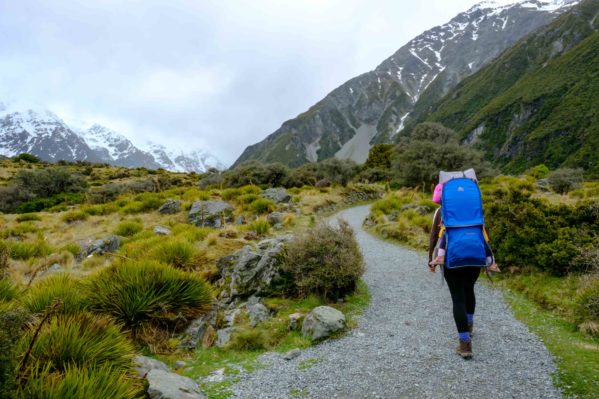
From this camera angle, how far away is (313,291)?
7.07 m

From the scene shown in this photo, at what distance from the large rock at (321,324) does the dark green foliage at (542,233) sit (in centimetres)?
479

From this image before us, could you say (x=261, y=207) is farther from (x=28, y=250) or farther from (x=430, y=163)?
(x=430, y=163)

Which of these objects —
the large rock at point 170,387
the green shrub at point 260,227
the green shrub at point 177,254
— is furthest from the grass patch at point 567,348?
the green shrub at point 260,227

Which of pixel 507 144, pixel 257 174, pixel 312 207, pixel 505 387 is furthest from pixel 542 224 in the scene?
pixel 507 144

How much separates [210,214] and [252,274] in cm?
948

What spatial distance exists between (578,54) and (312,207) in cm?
16235

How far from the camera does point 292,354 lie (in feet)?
16.6

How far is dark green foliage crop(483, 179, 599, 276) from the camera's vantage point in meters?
7.00

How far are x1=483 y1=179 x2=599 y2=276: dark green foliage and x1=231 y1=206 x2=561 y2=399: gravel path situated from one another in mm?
1639

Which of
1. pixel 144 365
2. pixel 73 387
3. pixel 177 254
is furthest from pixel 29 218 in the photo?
pixel 73 387

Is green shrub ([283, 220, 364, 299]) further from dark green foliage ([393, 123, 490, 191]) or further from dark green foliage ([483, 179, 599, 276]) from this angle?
dark green foliage ([393, 123, 490, 191])

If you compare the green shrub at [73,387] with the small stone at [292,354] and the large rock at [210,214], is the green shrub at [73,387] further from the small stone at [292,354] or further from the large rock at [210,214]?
the large rock at [210,214]

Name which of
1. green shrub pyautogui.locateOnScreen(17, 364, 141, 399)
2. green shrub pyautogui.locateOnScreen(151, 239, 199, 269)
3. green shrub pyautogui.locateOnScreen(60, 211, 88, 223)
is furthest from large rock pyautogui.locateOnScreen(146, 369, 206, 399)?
green shrub pyautogui.locateOnScreen(60, 211, 88, 223)

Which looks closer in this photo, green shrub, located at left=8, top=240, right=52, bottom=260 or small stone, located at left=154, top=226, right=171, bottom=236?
green shrub, located at left=8, top=240, right=52, bottom=260
